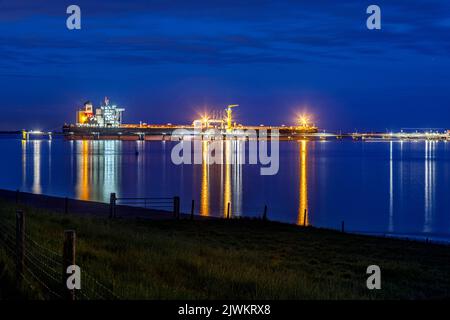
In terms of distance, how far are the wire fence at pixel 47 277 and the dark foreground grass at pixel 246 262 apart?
0.28 metres

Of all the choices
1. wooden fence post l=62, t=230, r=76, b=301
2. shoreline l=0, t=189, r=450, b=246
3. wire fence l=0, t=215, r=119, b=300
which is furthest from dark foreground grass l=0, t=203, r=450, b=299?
shoreline l=0, t=189, r=450, b=246

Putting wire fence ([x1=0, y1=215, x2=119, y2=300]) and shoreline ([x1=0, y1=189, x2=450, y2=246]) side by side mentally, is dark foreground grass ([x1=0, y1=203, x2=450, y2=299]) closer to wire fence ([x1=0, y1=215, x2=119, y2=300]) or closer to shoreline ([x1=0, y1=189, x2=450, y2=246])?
wire fence ([x1=0, y1=215, x2=119, y2=300])

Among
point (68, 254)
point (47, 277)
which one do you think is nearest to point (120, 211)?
point (47, 277)

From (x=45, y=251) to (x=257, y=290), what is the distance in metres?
4.67

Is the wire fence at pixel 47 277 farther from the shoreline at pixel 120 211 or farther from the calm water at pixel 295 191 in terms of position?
the calm water at pixel 295 191

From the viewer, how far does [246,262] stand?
45.3 feet

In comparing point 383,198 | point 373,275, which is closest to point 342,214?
point 383,198

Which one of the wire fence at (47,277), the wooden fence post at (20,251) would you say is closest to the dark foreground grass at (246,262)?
the wire fence at (47,277)

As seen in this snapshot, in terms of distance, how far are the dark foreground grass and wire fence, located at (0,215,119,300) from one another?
11.1 inches

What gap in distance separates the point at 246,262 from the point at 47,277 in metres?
5.28

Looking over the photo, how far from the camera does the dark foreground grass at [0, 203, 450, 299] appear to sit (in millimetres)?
10195

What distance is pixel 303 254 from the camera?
18141 mm

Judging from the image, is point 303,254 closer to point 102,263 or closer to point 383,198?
point 102,263
